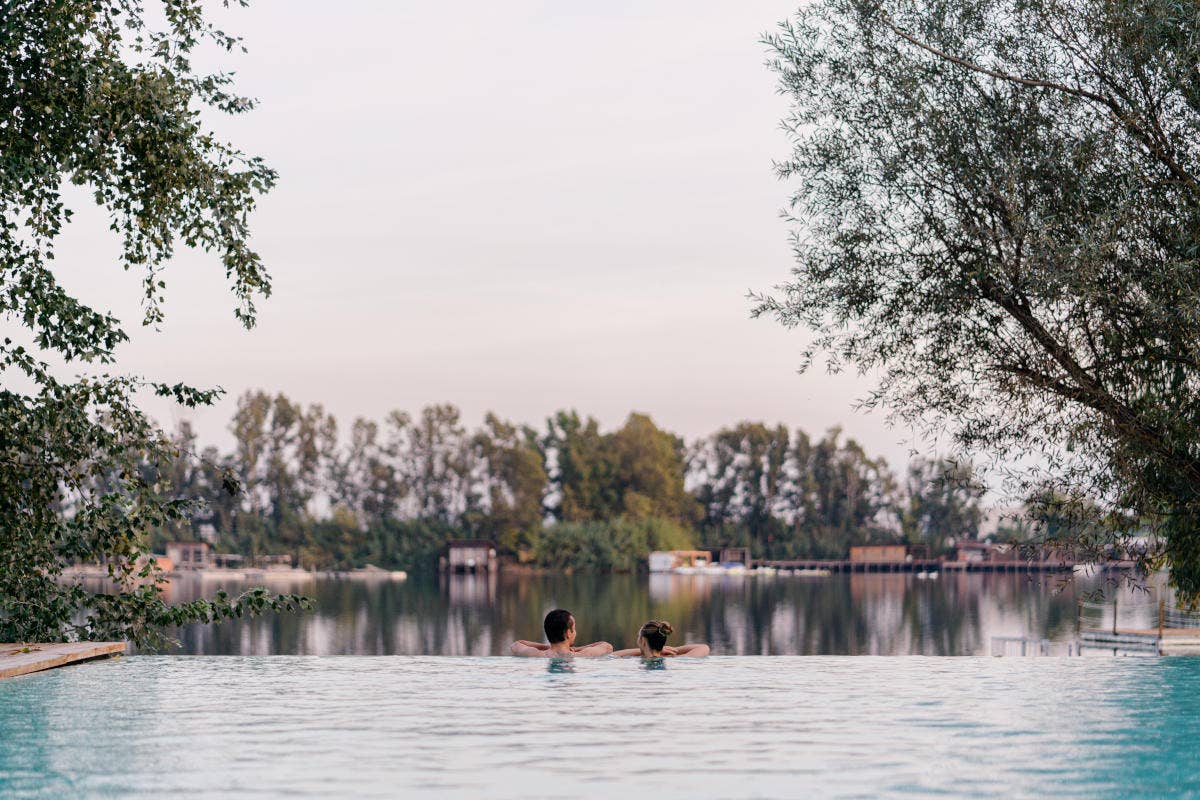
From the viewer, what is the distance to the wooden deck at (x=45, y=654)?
14570 millimetres

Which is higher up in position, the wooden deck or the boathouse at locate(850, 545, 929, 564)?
the wooden deck

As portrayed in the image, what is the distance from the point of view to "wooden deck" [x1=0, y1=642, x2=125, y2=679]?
14.6 m

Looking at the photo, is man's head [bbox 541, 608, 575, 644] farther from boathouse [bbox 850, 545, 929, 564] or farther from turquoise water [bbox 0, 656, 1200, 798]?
boathouse [bbox 850, 545, 929, 564]

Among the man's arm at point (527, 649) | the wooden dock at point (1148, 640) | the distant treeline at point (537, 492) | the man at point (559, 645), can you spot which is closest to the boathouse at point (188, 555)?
the distant treeline at point (537, 492)

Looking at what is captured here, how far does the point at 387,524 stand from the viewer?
543 feet

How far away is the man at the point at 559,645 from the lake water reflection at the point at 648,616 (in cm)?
3416

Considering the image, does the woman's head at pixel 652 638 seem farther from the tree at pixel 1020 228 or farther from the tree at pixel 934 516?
the tree at pixel 934 516

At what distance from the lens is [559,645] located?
63.6ft

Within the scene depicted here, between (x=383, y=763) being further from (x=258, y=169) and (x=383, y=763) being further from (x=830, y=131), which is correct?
(x=830, y=131)

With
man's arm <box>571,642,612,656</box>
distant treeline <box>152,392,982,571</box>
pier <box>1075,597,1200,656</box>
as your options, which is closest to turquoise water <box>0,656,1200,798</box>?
man's arm <box>571,642,612,656</box>

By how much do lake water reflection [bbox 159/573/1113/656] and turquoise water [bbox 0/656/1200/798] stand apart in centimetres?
3725

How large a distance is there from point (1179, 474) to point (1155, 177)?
3.57 meters

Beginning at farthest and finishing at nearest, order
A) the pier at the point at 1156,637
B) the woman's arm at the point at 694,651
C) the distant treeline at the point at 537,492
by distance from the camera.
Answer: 1. the distant treeline at the point at 537,492
2. the pier at the point at 1156,637
3. the woman's arm at the point at 694,651

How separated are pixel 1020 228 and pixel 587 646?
7.47m
